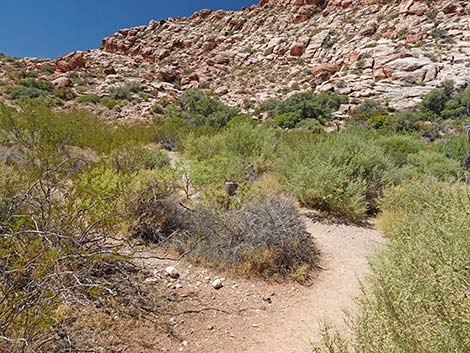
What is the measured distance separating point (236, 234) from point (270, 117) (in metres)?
20.2

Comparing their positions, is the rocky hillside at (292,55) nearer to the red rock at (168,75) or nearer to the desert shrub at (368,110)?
the red rock at (168,75)

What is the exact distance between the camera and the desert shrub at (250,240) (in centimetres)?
414

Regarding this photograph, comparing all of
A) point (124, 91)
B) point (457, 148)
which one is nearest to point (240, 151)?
point (457, 148)

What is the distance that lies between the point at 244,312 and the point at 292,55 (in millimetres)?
36767

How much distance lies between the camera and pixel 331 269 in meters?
4.50

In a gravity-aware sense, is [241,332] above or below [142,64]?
below

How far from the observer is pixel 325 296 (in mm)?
3807

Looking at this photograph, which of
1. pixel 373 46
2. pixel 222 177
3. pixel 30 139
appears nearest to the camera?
pixel 222 177

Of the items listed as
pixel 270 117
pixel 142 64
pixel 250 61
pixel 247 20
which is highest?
pixel 247 20

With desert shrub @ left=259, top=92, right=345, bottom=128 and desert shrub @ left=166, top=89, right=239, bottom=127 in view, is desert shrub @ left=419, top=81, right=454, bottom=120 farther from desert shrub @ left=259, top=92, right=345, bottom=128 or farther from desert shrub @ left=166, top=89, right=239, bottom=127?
desert shrub @ left=166, top=89, right=239, bottom=127

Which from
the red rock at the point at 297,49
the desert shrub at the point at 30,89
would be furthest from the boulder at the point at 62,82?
the red rock at the point at 297,49

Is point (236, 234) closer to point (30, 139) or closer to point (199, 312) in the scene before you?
point (199, 312)

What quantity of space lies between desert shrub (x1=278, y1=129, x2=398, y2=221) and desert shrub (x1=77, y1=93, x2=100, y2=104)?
21.7 metres

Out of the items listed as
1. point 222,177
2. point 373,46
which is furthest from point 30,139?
point 373,46
